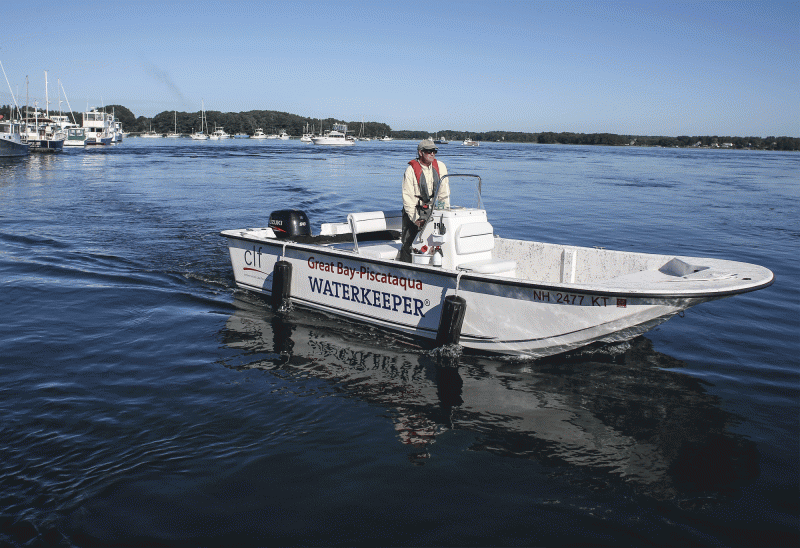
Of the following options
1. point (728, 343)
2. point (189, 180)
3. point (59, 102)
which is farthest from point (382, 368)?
point (59, 102)

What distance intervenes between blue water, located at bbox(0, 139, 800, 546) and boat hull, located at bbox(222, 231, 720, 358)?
35 cm

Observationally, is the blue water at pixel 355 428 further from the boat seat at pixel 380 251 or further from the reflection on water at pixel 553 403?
the boat seat at pixel 380 251

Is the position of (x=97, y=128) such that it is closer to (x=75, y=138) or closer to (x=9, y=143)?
(x=75, y=138)

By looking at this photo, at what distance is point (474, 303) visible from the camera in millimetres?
6945

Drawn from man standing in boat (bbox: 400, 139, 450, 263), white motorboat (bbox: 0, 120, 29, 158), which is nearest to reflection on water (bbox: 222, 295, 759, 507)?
man standing in boat (bbox: 400, 139, 450, 263)

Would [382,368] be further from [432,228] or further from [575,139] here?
[575,139]

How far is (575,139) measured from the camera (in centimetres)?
17275

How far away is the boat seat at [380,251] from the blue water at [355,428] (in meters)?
1.11

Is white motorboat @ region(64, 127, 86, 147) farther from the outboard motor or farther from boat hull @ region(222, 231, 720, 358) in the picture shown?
boat hull @ region(222, 231, 720, 358)

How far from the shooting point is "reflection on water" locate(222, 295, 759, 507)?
16.3ft

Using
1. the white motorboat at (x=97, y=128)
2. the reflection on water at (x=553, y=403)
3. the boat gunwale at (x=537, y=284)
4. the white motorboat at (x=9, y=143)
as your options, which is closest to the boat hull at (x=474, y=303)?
the boat gunwale at (x=537, y=284)

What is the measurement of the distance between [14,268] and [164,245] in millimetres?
3078

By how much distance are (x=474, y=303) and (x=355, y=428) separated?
7.19 ft

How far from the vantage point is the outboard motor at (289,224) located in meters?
9.41
